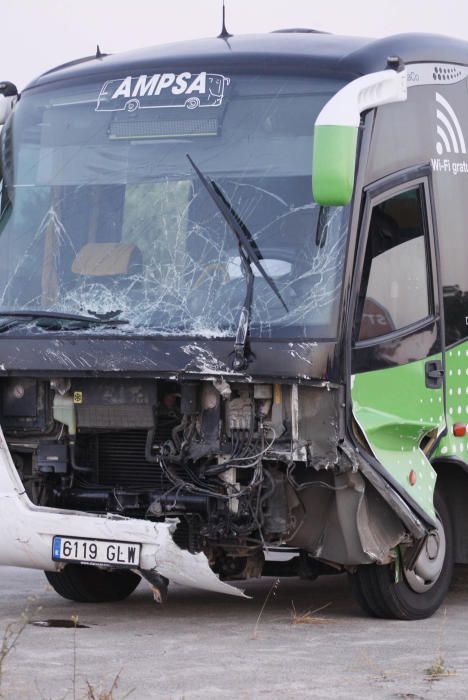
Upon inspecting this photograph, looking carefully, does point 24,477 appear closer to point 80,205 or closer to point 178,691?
point 80,205

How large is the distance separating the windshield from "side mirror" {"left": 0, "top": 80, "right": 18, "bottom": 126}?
0.17 metres

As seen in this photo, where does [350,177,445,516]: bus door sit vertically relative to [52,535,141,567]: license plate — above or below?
above

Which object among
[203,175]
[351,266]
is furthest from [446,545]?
[203,175]

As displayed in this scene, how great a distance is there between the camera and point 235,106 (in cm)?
935

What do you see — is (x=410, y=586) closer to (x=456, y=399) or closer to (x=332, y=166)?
(x=456, y=399)

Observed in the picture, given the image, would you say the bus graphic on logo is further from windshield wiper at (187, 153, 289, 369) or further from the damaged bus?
windshield wiper at (187, 153, 289, 369)

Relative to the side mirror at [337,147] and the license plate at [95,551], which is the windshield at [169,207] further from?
the license plate at [95,551]

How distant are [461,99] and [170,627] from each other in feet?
12.3

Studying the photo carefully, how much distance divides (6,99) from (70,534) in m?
2.88

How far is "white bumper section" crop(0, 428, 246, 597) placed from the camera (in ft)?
28.7

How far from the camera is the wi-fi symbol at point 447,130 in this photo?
387 inches

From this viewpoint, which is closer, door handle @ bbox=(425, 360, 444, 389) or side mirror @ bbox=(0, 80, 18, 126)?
door handle @ bbox=(425, 360, 444, 389)

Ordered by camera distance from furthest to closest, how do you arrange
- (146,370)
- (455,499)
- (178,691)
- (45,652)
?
(455,499), (146,370), (45,652), (178,691)

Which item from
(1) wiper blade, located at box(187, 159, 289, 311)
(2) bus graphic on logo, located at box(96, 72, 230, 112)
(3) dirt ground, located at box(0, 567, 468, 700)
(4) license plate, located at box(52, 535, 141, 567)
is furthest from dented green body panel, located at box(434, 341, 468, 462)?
(2) bus graphic on logo, located at box(96, 72, 230, 112)
